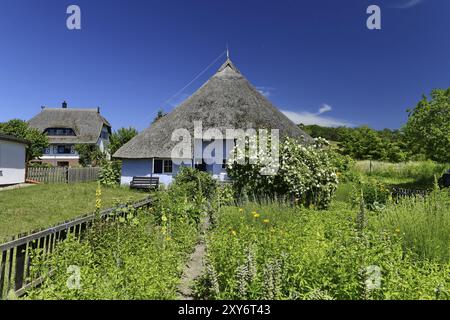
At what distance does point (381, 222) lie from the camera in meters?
5.51

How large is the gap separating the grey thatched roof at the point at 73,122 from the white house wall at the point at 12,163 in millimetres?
21019

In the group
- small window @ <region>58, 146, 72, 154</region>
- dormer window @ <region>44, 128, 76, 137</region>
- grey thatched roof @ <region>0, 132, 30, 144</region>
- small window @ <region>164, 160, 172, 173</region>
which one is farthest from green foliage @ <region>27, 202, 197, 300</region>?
dormer window @ <region>44, 128, 76, 137</region>

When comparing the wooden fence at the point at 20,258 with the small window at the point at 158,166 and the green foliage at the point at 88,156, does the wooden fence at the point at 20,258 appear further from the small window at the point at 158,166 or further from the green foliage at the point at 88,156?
the green foliage at the point at 88,156

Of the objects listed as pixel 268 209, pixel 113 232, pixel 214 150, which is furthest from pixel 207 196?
pixel 214 150

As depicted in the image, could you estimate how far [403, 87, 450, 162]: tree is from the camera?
17109mm

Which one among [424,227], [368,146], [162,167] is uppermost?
[368,146]

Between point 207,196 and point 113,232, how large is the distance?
17.9ft

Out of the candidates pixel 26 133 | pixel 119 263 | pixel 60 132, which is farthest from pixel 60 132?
pixel 119 263

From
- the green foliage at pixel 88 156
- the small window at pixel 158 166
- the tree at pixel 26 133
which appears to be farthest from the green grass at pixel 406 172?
the tree at pixel 26 133

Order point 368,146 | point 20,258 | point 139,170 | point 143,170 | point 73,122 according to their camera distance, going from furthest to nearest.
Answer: point 368,146 < point 73,122 < point 139,170 < point 143,170 < point 20,258

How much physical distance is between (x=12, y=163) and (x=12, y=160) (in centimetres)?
18

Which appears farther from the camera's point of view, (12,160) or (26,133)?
(26,133)

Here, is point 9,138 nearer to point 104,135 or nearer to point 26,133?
point 26,133

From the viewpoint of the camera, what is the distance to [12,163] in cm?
1964
